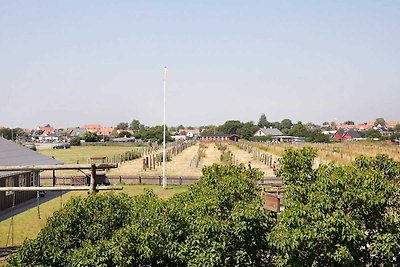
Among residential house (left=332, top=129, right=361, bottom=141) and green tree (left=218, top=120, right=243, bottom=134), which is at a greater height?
green tree (left=218, top=120, right=243, bottom=134)

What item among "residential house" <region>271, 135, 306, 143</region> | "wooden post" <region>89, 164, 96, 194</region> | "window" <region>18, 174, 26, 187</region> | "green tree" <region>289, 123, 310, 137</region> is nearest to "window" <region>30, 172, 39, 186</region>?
"window" <region>18, 174, 26, 187</region>

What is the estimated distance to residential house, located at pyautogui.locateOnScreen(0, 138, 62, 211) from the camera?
2720 centimetres

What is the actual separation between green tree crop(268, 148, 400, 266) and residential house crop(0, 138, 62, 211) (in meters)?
20.3

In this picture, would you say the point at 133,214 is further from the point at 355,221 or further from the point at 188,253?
the point at 355,221

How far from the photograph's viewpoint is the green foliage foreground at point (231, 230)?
1084 centimetres

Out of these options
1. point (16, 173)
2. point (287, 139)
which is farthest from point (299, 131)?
point (16, 173)

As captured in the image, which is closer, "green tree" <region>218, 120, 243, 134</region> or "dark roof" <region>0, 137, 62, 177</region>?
"dark roof" <region>0, 137, 62, 177</region>

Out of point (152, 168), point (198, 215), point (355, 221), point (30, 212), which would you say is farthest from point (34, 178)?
point (355, 221)

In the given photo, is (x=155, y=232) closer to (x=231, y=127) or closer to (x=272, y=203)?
(x=272, y=203)

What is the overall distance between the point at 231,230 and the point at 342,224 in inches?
114

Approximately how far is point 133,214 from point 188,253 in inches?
73.9

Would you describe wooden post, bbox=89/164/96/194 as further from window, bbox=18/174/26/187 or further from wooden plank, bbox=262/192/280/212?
window, bbox=18/174/26/187

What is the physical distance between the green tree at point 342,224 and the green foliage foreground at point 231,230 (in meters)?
0.03

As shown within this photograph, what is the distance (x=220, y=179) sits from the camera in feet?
44.8
